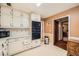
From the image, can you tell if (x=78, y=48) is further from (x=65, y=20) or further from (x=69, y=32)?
(x=65, y=20)

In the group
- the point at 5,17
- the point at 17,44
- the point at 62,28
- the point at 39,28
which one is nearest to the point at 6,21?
the point at 5,17

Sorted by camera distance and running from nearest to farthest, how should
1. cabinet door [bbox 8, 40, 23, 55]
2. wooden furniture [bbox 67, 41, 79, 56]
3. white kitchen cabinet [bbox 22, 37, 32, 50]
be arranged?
wooden furniture [bbox 67, 41, 79, 56]
cabinet door [bbox 8, 40, 23, 55]
white kitchen cabinet [bbox 22, 37, 32, 50]

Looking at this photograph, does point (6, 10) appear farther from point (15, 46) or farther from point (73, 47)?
point (73, 47)

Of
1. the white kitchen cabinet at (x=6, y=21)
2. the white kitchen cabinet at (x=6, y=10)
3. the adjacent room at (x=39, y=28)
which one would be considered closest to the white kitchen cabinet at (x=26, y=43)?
the adjacent room at (x=39, y=28)

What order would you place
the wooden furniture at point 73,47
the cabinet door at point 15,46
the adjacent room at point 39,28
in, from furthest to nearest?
1. the cabinet door at point 15,46
2. the wooden furniture at point 73,47
3. the adjacent room at point 39,28

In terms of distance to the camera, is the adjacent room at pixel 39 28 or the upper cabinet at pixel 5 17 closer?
the adjacent room at pixel 39 28

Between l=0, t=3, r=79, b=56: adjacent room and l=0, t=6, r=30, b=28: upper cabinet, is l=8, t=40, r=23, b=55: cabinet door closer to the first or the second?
l=0, t=3, r=79, b=56: adjacent room

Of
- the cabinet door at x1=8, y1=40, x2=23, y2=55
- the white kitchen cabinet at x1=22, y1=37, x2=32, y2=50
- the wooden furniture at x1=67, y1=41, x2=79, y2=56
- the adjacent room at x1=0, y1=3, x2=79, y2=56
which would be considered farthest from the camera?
the white kitchen cabinet at x1=22, y1=37, x2=32, y2=50

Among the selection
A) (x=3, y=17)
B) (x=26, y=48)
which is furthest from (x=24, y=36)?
(x=3, y=17)

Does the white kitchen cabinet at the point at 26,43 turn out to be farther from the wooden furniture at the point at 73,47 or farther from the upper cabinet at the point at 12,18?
the wooden furniture at the point at 73,47

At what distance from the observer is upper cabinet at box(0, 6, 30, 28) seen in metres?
1.97

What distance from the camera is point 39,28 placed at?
2045mm

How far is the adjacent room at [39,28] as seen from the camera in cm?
181

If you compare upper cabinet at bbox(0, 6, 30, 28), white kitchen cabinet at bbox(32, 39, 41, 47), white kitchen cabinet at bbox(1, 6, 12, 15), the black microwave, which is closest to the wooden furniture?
white kitchen cabinet at bbox(32, 39, 41, 47)
